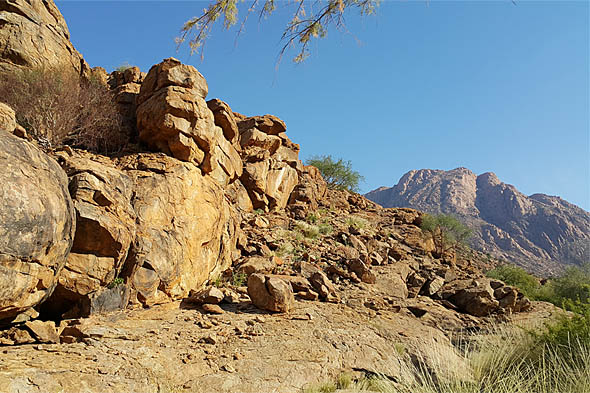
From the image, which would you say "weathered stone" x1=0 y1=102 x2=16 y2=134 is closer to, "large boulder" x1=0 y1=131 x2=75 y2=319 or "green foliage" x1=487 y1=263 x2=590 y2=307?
"large boulder" x1=0 y1=131 x2=75 y2=319

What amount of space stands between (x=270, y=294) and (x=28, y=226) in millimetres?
4479

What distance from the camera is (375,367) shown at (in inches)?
210

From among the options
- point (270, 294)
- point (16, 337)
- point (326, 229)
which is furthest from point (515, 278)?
point (16, 337)

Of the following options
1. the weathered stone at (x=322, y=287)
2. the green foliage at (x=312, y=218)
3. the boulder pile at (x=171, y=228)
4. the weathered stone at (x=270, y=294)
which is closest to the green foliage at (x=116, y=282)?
the boulder pile at (x=171, y=228)

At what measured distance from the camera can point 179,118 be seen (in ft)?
30.4

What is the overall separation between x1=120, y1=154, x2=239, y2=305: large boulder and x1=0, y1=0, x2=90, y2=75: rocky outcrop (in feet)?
22.5

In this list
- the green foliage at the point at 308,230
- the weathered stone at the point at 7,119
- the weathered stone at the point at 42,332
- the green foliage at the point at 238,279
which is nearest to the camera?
the weathered stone at the point at 42,332

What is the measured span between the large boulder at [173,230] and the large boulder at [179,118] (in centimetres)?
60

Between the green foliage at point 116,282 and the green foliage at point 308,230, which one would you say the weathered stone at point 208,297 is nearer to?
the green foliage at point 116,282

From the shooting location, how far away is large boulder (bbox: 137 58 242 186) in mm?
9086

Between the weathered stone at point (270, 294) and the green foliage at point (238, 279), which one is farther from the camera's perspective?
the green foliage at point (238, 279)

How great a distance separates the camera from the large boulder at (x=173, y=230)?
649 cm

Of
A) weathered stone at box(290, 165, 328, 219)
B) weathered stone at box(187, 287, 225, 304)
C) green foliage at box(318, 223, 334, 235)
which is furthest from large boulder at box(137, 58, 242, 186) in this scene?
weathered stone at box(290, 165, 328, 219)

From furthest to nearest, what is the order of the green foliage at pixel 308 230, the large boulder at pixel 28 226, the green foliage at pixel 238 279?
1. the green foliage at pixel 308 230
2. the green foliage at pixel 238 279
3. the large boulder at pixel 28 226
